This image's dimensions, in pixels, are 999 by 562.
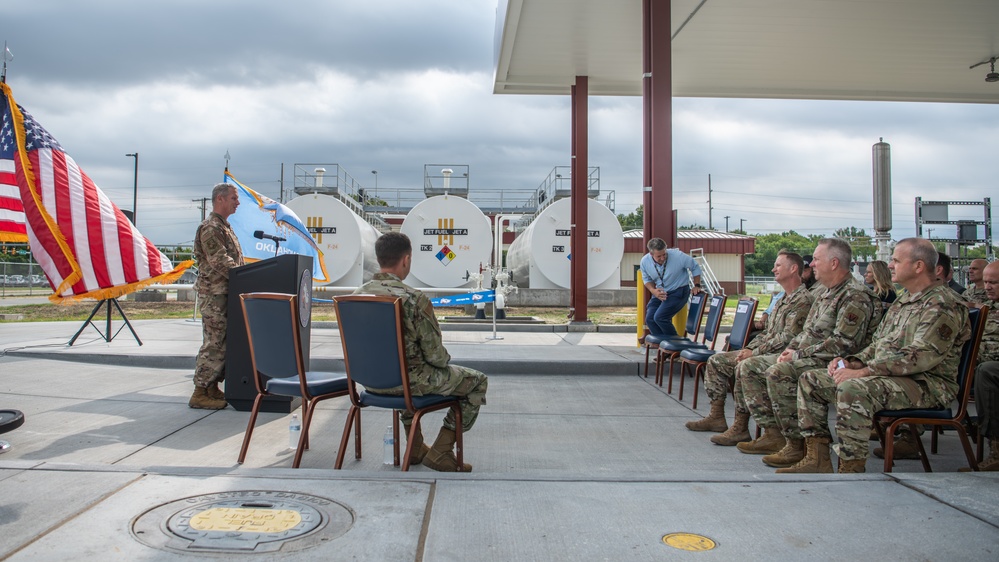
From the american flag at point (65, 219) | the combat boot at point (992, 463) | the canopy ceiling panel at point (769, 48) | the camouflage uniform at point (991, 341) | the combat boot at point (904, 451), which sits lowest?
the combat boot at point (904, 451)

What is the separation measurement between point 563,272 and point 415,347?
56.9 feet

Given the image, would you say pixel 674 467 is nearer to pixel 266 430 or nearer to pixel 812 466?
pixel 812 466

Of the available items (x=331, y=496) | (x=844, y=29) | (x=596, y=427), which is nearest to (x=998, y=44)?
(x=844, y=29)

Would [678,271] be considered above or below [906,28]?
below

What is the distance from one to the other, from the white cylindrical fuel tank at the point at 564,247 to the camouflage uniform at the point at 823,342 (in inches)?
626

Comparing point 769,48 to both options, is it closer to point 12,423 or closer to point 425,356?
point 425,356

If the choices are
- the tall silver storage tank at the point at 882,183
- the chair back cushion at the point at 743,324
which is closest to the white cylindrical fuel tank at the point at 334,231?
the tall silver storage tank at the point at 882,183

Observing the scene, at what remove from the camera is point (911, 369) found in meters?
3.37

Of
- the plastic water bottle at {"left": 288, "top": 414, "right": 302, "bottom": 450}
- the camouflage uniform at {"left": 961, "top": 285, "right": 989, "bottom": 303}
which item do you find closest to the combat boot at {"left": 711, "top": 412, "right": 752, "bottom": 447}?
the camouflage uniform at {"left": 961, "top": 285, "right": 989, "bottom": 303}

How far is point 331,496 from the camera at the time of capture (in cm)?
271

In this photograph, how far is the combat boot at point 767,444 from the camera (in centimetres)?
419

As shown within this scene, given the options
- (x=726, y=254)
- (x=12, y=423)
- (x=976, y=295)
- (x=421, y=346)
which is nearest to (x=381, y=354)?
(x=421, y=346)

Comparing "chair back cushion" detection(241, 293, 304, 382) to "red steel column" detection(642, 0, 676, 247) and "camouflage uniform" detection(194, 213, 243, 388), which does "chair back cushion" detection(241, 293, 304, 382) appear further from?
"red steel column" detection(642, 0, 676, 247)

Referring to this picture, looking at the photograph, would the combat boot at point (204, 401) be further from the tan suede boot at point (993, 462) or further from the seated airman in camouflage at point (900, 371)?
the tan suede boot at point (993, 462)
